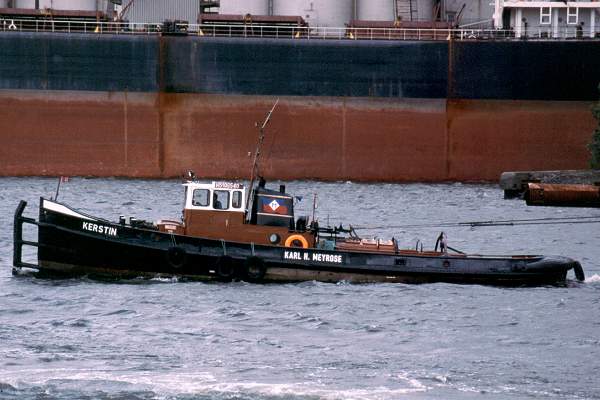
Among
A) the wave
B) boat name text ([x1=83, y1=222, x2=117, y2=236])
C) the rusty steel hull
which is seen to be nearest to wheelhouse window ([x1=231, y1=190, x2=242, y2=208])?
boat name text ([x1=83, y1=222, x2=117, y2=236])

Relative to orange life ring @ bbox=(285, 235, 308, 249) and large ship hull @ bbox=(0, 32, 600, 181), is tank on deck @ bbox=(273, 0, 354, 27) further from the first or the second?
orange life ring @ bbox=(285, 235, 308, 249)

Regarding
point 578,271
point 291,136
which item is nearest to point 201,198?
point 578,271

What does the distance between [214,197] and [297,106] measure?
25909 mm

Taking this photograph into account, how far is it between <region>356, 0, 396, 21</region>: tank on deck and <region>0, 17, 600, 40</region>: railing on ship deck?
16.3ft

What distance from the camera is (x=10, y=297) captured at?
1040 inches

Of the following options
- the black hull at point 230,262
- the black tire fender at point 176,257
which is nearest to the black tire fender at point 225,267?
the black hull at point 230,262

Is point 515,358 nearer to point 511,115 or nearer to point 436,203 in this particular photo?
point 436,203

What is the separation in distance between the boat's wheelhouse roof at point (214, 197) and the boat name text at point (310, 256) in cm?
125

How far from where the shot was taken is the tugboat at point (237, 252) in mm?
28031

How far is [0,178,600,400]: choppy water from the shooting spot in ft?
64.6

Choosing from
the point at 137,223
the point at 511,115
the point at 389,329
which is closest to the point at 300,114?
the point at 511,115

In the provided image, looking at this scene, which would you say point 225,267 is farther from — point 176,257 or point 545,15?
point 545,15

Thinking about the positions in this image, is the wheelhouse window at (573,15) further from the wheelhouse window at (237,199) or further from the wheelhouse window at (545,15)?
the wheelhouse window at (237,199)

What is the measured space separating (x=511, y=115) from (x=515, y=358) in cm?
3293
